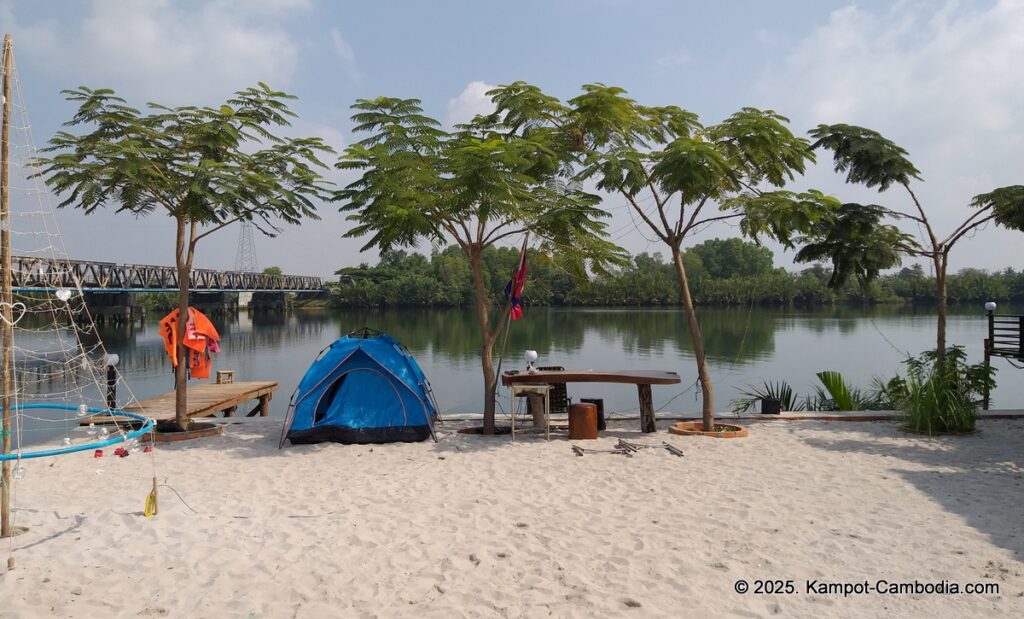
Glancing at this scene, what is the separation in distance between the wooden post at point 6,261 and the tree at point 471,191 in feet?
13.6

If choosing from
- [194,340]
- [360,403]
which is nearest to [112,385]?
[194,340]

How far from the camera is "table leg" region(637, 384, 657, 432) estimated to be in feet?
31.5

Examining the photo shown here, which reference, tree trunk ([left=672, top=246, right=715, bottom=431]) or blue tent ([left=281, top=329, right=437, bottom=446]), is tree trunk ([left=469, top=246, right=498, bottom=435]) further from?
tree trunk ([left=672, top=246, right=715, bottom=431])

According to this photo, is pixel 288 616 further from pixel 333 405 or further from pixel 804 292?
pixel 804 292

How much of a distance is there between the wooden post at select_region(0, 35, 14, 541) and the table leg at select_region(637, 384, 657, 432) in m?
7.09

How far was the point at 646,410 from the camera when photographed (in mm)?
9656

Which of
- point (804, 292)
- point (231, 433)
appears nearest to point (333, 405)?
point (231, 433)

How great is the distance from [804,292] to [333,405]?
230ft

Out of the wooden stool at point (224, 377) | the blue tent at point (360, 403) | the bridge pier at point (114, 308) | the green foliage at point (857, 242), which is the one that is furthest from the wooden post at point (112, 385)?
the bridge pier at point (114, 308)

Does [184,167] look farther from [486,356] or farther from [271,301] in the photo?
[271,301]

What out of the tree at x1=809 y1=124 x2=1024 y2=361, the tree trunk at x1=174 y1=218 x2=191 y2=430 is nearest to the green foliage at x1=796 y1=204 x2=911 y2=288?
the tree at x1=809 y1=124 x2=1024 y2=361

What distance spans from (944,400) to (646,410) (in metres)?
3.97

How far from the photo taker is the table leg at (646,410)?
961cm

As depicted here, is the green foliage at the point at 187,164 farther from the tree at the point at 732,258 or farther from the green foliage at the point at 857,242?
the tree at the point at 732,258
